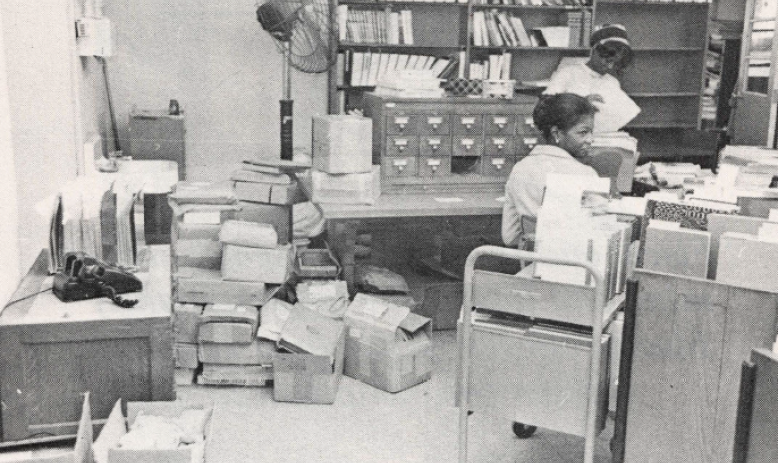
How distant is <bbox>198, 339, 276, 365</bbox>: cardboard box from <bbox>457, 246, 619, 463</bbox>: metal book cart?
4.03 feet

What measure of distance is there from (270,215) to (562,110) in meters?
1.49

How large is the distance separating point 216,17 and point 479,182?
2514 millimetres

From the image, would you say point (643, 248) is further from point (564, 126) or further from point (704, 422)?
point (564, 126)

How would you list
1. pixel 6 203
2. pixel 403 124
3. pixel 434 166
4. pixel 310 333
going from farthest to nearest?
pixel 434 166, pixel 403 124, pixel 310 333, pixel 6 203

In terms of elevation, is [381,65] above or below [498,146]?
above

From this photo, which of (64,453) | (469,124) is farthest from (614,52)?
(64,453)

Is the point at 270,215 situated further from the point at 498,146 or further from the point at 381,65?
the point at 381,65

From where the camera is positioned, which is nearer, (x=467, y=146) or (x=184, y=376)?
(x=184, y=376)

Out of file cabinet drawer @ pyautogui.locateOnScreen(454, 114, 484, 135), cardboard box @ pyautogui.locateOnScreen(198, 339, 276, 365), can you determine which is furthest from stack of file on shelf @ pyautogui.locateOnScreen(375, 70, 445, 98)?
cardboard box @ pyautogui.locateOnScreen(198, 339, 276, 365)

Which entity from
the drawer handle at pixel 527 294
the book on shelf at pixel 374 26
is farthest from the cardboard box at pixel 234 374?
the book on shelf at pixel 374 26

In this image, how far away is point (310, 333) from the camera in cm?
361

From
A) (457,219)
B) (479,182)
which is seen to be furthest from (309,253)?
(457,219)

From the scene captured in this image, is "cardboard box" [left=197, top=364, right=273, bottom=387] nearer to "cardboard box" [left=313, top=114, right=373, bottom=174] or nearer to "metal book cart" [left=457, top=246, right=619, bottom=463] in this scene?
"cardboard box" [left=313, top=114, right=373, bottom=174]

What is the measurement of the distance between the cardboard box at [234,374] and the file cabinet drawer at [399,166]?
1316mm
